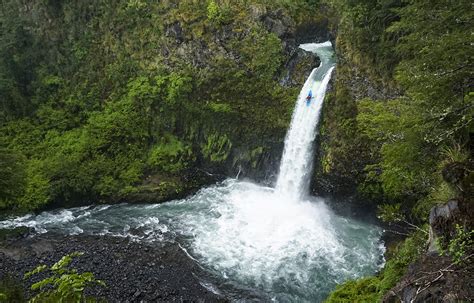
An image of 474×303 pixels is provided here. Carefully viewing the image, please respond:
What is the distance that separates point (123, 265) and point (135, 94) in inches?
437

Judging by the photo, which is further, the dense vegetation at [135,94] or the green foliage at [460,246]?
the dense vegetation at [135,94]

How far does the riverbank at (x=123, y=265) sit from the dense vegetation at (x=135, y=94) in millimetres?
3581

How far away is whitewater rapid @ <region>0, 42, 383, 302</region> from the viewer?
580 inches

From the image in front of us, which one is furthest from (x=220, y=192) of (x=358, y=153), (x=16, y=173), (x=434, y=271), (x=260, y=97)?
(x=434, y=271)

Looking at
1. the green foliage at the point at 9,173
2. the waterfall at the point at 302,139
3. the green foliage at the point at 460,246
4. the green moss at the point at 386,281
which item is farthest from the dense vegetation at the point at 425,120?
the green foliage at the point at 9,173

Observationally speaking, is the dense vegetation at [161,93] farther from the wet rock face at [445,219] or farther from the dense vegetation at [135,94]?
the wet rock face at [445,219]

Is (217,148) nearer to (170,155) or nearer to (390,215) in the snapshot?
(170,155)

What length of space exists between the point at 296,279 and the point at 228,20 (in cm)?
1456

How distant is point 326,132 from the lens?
18766 millimetres

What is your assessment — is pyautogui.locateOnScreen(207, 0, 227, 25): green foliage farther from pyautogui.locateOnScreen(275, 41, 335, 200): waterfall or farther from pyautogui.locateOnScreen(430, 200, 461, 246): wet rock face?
pyautogui.locateOnScreen(430, 200, 461, 246): wet rock face

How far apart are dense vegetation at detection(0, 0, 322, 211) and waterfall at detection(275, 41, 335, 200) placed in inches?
32.3

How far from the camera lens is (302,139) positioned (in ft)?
64.5

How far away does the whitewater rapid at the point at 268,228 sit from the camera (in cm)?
1473

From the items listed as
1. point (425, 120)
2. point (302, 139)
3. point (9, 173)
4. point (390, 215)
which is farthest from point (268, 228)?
point (9, 173)
